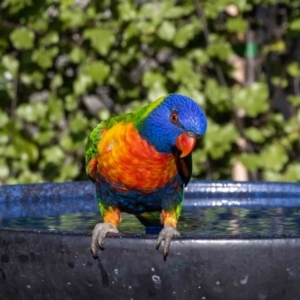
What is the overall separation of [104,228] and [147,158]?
1.00 ft

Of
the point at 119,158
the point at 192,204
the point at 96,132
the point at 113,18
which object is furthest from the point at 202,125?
the point at 113,18

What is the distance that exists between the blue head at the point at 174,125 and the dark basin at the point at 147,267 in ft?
1.50

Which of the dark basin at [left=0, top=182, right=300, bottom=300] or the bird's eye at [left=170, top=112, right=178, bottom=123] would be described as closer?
the dark basin at [left=0, top=182, right=300, bottom=300]

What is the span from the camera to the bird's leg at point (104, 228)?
1804mm

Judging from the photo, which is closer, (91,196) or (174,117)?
(174,117)

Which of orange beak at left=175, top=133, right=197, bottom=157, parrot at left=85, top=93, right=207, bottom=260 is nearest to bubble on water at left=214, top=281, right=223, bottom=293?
parrot at left=85, top=93, right=207, bottom=260

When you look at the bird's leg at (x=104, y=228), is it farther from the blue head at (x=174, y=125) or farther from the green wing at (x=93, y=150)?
the blue head at (x=174, y=125)

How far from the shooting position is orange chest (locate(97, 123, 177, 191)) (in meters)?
2.37

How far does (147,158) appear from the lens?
237cm

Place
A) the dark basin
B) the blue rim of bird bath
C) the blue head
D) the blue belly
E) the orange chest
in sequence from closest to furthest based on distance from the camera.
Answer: the dark basin
the blue head
the orange chest
the blue belly
the blue rim of bird bath

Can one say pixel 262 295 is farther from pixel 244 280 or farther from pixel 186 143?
pixel 186 143

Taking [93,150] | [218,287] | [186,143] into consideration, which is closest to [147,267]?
[218,287]

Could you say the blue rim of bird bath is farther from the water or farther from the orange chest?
the orange chest

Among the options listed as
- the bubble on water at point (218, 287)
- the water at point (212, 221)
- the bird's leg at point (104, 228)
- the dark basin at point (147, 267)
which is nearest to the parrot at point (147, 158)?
the bird's leg at point (104, 228)
